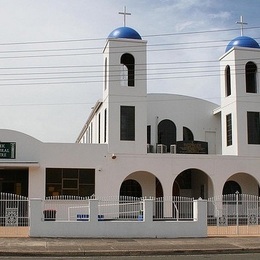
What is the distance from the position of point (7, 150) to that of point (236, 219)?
11.9 m

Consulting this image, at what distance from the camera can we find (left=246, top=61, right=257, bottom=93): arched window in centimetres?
3216

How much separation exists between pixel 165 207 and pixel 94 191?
413 centimetres

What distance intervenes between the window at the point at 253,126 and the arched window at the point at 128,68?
7104mm

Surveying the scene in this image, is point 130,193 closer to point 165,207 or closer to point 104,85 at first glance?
point 165,207

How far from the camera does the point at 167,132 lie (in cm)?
3459

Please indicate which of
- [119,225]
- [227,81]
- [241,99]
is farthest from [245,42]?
[119,225]

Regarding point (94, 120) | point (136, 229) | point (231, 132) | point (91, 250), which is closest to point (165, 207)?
point (136, 229)

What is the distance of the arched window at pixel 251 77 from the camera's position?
105 ft

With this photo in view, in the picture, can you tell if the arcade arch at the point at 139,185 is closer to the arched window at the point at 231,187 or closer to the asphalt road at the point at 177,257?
the arched window at the point at 231,187

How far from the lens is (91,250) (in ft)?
57.6

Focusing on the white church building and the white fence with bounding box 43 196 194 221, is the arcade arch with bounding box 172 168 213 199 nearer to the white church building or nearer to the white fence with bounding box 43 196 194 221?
the white church building

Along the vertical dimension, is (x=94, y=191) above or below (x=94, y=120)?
below

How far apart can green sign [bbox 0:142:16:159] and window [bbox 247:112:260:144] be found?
43.9 ft

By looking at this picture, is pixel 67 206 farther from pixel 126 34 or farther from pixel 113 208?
pixel 126 34
